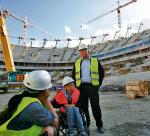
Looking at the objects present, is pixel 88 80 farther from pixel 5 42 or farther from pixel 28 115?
pixel 5 42

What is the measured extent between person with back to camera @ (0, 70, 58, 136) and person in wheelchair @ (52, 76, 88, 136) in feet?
6.35

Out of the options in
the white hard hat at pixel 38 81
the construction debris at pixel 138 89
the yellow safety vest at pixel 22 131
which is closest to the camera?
the yellow safety vest at pixel 22 131

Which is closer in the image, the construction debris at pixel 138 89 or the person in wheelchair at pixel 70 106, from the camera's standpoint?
the person in wheelchair at pixel 70 106

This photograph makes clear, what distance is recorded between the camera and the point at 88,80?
660cm

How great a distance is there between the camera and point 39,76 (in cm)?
297

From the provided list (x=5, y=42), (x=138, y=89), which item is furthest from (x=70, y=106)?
(x=5, y=42)

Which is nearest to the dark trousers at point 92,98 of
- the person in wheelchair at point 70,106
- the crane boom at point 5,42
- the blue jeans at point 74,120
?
the person in wheelchair at point 70,106

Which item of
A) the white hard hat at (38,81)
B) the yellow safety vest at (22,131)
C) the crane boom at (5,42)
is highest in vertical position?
the crane boom at (5,42)

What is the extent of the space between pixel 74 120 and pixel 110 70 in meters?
45.3

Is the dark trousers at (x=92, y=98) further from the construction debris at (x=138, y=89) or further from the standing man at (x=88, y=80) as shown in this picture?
the construction debris at (x=138, y=89)

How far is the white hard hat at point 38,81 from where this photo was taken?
9.49 feet

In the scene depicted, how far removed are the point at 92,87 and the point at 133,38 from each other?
6776cm

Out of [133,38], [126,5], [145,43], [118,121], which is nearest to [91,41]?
[126,5]

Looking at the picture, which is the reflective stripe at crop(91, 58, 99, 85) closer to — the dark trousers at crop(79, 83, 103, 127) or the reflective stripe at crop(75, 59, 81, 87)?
the dark trousers at crop(79, 83, 103, 127)
